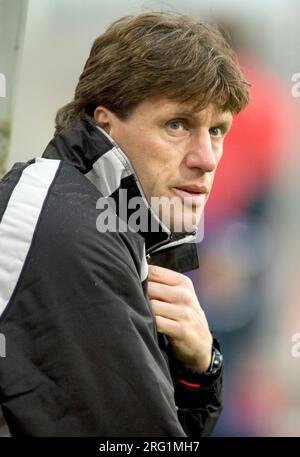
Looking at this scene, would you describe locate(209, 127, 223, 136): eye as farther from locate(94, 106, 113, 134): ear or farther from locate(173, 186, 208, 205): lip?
locate(94, 106, 113, 134): ear

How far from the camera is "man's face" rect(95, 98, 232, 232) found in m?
1.79

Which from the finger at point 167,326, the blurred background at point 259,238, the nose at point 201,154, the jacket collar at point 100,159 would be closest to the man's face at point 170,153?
the nose at point 201,154

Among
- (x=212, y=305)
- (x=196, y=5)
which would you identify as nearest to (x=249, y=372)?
(x=212, y=305)

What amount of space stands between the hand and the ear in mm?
359

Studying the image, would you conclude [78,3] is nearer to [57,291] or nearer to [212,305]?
[212,305]

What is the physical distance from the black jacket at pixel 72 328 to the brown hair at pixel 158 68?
0.45 meters

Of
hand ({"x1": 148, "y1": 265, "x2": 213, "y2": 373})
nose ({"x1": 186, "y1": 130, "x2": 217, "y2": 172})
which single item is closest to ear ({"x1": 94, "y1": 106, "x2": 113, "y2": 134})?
nose ({"x1": 186, "y1": 130, "x2": 217, "y2": 172})

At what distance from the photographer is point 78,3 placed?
358 centimetres

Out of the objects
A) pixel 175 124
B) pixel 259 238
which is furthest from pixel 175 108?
pixel 259 238

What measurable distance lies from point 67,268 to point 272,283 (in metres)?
2.93

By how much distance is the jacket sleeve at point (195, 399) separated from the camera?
6.23 feet

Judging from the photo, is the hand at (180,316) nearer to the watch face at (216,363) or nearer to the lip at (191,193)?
the watch face at (216,363)

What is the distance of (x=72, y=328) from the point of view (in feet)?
4.12

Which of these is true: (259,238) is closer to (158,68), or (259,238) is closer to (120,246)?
(158,68)
